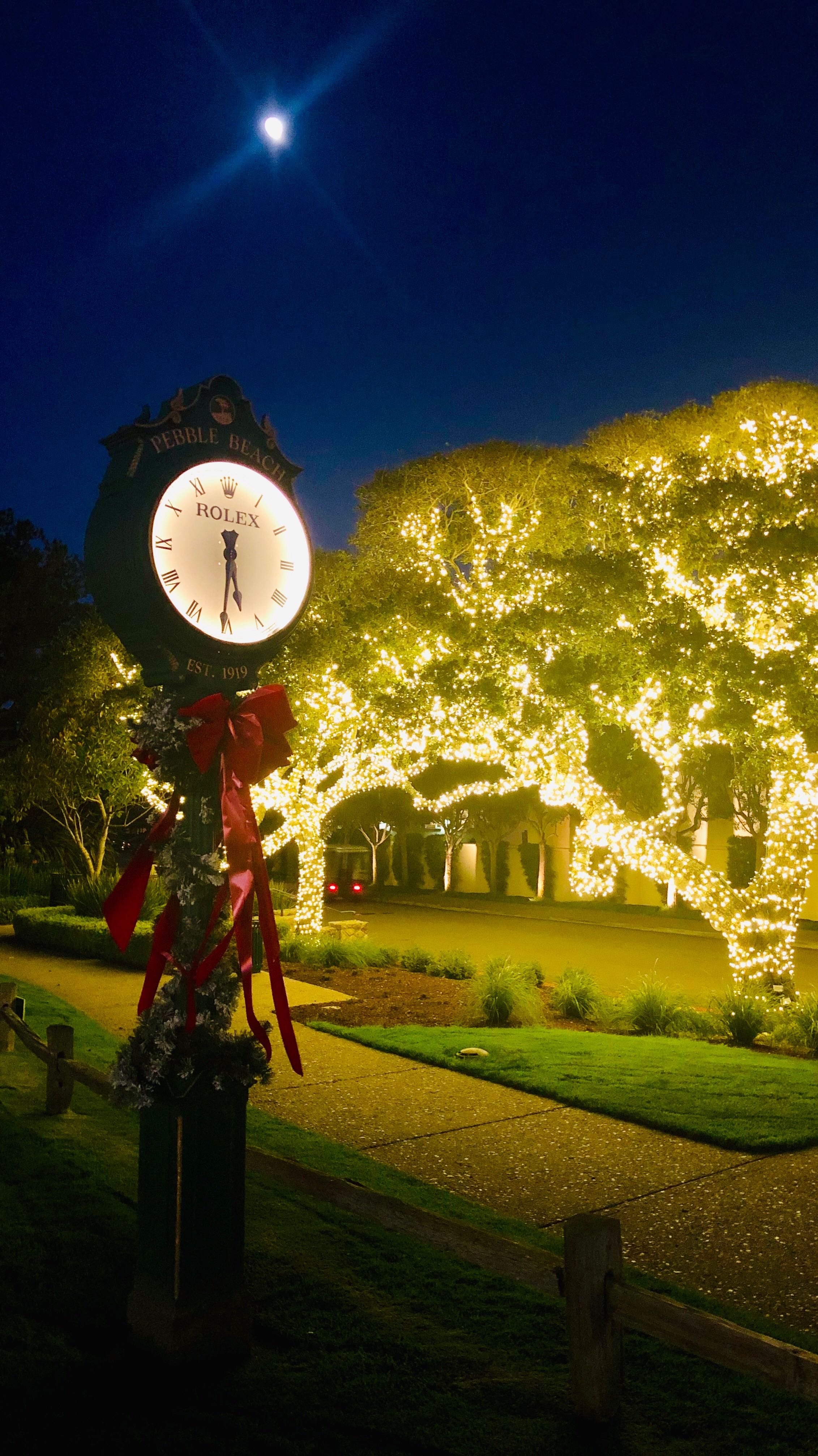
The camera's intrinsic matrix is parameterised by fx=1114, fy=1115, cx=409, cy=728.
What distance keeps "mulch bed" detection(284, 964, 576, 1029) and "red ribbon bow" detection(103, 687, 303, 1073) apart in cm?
771

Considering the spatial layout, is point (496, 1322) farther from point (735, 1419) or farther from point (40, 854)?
point (40, 854)

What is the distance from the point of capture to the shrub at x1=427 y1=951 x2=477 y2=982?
15.5 m

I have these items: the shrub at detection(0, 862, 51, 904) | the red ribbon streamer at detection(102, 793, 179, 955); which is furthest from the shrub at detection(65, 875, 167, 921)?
Answer: the red ribbon streamer at detection(102, 793, 179, 955)

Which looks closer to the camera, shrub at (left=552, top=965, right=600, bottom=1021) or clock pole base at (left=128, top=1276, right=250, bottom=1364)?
clock pole base at (left=128, top=1276, right=250, bottom=1364)

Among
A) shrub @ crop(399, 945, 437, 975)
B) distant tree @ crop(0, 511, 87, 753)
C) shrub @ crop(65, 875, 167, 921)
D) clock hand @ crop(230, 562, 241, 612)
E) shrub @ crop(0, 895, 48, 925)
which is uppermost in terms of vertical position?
distant tree @ crop(0, 511, 87, 753)

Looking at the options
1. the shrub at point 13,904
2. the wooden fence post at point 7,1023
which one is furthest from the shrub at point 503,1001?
the shrub at point 13,904

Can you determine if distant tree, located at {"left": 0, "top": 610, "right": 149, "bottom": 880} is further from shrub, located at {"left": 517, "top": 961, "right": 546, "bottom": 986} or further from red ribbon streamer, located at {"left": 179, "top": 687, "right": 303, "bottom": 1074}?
red ribbon streamer, located at {"left": 179, "top": 687, "right": 303, "bottom": 1074}

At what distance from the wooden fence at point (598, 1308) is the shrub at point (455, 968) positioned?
10928 millimetres

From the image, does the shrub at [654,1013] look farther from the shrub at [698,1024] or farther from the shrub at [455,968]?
the shrub at [455,968]

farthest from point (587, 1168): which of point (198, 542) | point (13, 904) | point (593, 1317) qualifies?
point (13, 904)

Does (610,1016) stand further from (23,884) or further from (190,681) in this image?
(23,884)

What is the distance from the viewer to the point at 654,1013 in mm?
12352

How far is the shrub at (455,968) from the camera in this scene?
15.5 metres

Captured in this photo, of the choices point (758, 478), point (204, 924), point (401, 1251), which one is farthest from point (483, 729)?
point (204, 924)
